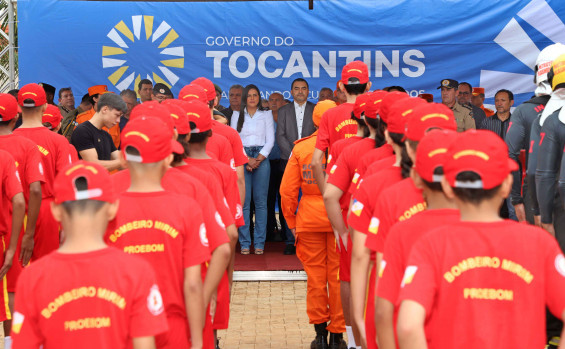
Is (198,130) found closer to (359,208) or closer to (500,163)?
(359,208)

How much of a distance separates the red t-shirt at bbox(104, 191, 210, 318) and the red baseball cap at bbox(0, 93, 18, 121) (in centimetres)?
312

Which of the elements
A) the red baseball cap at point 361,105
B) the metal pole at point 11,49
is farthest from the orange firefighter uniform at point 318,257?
the metal pole at point 11,49

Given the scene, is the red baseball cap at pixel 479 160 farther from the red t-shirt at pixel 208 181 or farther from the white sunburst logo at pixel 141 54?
the white sunburst logo at pixel 141 54

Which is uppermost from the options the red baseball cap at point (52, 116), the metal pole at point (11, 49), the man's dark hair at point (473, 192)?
the metal pole at point (11, 49)

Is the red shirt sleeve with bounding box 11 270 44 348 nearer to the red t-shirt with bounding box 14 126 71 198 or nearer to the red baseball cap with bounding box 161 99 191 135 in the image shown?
the red baseball cap with bounding box 161 99 191 135

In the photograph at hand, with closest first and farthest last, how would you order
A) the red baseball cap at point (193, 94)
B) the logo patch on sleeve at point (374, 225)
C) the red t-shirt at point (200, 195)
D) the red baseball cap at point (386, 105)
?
the logo patch on sleeve at point (374, 225), the red t-shirt at point (200, 195), the red baseball cap at point (386, 105), the red baseball cap at point (193, 94)

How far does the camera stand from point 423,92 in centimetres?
1292

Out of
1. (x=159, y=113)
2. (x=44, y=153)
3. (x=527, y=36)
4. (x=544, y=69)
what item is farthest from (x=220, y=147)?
(x=527, y=36)

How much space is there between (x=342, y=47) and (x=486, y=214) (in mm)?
10079

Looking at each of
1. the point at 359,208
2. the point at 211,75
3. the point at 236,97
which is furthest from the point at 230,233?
the point at 211,75

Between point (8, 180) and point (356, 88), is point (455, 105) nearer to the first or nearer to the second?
point (356, 88)

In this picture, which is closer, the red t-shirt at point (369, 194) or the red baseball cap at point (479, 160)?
the red baseball cap at point (479, 160)

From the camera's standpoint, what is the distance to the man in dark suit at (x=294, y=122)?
1169 centimetres

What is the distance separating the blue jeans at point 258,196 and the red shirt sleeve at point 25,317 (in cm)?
841
